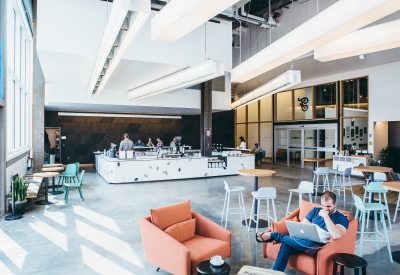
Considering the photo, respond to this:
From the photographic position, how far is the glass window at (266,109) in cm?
1691

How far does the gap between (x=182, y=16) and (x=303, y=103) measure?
13.2m

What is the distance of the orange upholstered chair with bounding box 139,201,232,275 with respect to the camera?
3.06m


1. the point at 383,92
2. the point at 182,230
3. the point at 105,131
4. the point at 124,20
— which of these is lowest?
the point at 182,230

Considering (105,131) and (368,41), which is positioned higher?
(368,41)

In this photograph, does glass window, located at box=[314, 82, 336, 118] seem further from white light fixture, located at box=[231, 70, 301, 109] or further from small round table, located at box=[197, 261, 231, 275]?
small round table, located at box=[197, 261, 231, 275]

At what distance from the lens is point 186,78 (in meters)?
7.03

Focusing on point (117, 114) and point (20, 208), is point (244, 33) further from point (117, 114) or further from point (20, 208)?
point (20, 208)

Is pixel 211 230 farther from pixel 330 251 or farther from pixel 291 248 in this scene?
pixel 330 251

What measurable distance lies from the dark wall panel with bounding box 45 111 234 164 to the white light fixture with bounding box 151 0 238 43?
12985mm

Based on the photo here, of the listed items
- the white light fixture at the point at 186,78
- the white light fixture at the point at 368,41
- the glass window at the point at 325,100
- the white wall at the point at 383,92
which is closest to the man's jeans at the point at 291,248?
the white light fixture at the point at 368,41

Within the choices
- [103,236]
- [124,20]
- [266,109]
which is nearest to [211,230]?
[103,236]

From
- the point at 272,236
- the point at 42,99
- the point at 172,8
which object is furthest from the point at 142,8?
the point at 42,99

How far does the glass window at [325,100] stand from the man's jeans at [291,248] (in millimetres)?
11310

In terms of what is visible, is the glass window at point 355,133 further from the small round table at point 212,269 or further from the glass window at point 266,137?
the small round table at point 212,269
